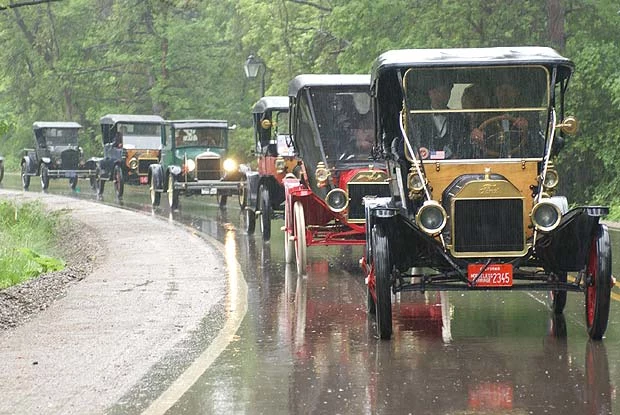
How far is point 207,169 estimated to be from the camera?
32.2m

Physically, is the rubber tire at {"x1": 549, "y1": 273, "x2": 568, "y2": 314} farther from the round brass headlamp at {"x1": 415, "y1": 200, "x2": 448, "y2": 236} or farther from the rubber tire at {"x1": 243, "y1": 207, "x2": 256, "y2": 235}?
the rubber tire at {"x1": 243, "y1": 207, "x2": 256, "y2": 235}

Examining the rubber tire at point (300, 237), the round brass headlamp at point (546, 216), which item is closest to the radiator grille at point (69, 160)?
the rubber tire at point (300, 237)

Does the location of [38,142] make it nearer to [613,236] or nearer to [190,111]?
[190,111]

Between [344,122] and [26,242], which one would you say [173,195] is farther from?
[344,122]

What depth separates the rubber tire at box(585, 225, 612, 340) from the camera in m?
10.0

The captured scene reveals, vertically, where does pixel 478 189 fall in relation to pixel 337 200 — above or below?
above

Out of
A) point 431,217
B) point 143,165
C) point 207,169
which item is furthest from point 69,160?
point 431,217

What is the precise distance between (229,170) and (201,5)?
25832 millimetres

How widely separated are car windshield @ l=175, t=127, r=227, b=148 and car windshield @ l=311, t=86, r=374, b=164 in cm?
1569

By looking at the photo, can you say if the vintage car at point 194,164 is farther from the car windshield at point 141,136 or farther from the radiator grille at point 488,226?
the radiator grille at point 488,226

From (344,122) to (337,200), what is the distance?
201cm

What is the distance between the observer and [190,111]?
5281 cm

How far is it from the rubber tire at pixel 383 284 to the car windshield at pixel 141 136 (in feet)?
99.4

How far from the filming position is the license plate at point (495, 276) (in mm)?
10344
